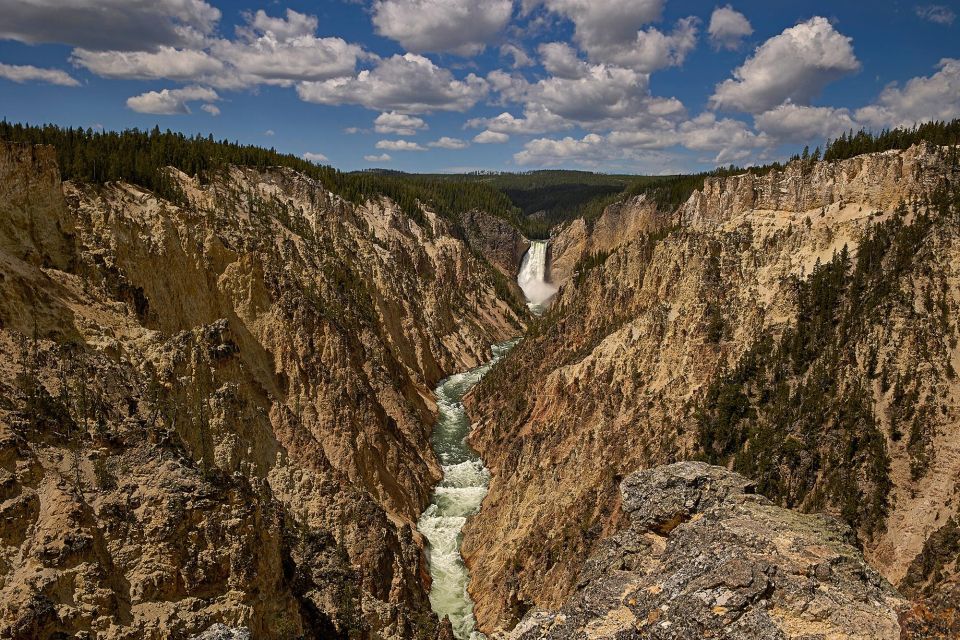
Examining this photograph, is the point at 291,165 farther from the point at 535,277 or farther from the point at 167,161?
the point at 535,277

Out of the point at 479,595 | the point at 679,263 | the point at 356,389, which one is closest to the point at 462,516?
the point at 479,595

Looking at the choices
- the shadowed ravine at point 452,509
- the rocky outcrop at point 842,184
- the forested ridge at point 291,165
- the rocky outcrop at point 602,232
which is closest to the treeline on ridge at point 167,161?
the forested ridge at point 291,165

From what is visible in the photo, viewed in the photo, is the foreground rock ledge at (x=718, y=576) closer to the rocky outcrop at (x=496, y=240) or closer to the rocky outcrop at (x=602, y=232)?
the rocky outcrop at (x=602, y=232)

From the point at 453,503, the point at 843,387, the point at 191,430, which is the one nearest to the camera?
the point at 191,430

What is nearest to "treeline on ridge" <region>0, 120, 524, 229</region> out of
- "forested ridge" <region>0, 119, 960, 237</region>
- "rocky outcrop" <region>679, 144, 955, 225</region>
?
"forested ridge" <region>0, 119, 960, 237</region>

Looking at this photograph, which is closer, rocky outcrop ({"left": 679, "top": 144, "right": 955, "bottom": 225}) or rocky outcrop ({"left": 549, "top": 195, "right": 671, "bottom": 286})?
rocky outcrop ({"left": 679, "top": 144, "right": 955, "bottom": 225})

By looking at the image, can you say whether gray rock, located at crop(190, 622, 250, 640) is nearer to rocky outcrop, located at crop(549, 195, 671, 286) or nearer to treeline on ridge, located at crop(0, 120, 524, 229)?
treeline on ridge, located at crop(0, 120, 524, 229)

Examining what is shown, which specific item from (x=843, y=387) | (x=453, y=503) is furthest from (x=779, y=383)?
(x=453, y=503)
